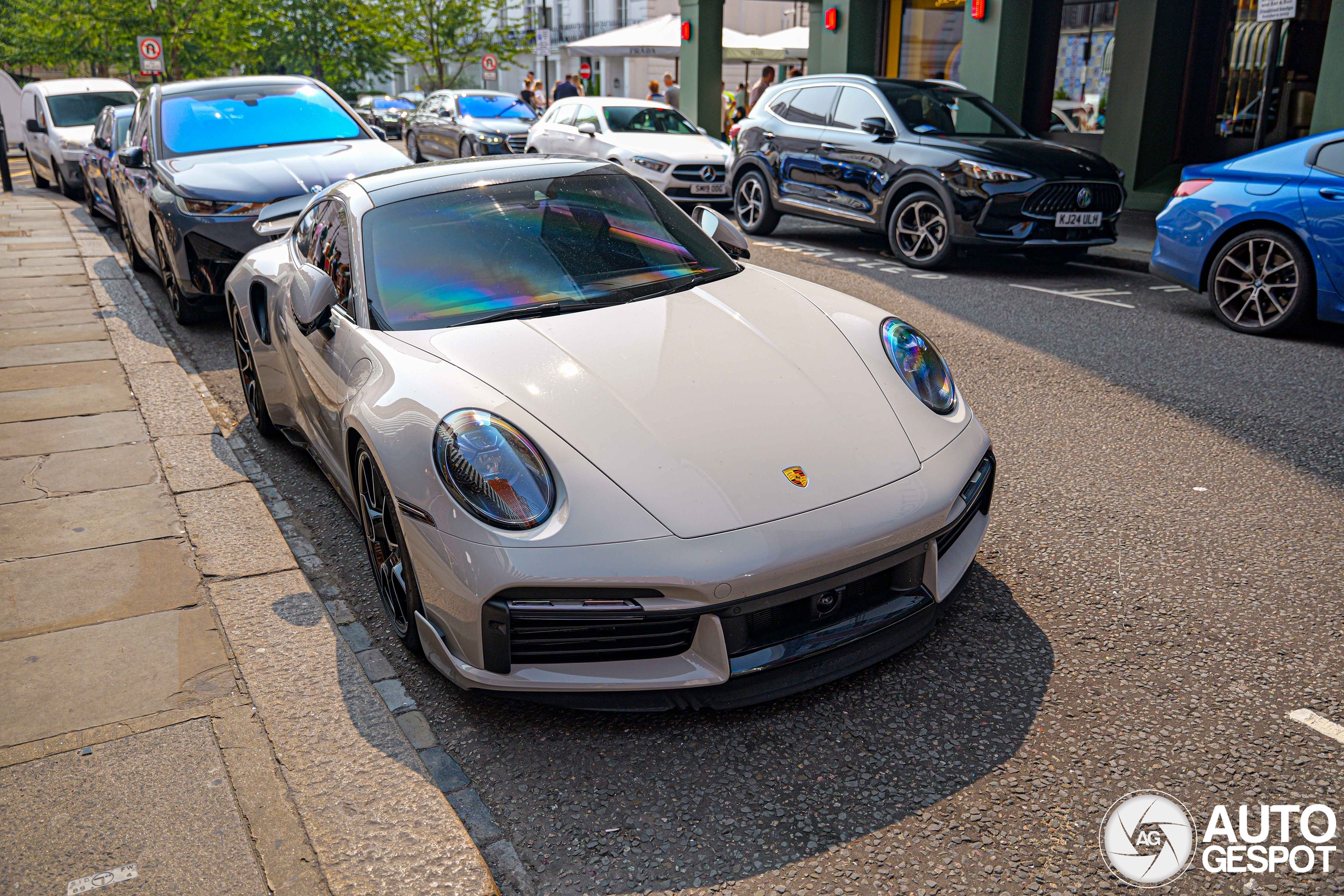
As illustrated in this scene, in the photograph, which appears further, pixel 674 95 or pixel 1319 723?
pixel 674 95

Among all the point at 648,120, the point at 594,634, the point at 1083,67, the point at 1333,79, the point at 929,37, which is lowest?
the point at 594,634

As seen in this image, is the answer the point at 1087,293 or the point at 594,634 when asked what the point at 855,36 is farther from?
the point at 594,634

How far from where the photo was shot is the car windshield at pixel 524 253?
3650 millimetres

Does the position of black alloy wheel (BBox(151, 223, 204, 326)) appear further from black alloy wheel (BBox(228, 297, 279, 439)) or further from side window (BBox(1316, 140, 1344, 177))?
side window (BBox(1316, 140, 1344, 177))

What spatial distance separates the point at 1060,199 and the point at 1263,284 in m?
2.75

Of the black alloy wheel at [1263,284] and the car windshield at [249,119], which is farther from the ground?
the car windshield at [249,119]

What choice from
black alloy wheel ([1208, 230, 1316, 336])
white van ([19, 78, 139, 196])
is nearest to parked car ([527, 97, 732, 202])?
black alloy wheel ([1208, 230, 1316, 336])

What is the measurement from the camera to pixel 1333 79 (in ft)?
35.2

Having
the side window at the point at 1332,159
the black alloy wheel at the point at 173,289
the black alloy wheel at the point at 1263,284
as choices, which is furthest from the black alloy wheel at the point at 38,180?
the side window at the point at 1332,159

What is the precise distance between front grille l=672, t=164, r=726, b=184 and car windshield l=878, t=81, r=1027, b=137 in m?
3.18

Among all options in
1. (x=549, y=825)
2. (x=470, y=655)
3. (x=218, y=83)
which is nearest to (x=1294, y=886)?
(x=549, y=825)

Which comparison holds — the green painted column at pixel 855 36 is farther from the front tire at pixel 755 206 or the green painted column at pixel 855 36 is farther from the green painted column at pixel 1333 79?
the green painted column at pixel 1333 79

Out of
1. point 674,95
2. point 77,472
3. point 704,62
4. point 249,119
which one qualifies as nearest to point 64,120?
point 674,95

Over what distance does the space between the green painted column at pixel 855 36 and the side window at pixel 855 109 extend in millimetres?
8394
